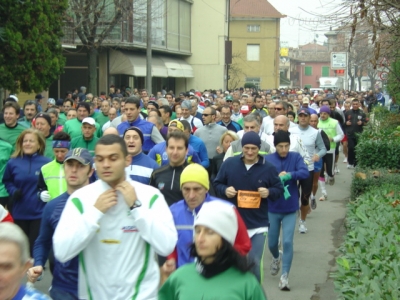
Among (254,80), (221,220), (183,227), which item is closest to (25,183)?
(183,227)

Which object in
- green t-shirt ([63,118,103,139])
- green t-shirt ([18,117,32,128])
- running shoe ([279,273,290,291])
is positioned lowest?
running shoe ([279,273,290,291])

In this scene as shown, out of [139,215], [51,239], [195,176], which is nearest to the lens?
[139,215]

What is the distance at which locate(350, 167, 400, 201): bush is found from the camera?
39.0 feet

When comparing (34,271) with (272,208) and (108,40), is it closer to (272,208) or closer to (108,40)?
(272,208)

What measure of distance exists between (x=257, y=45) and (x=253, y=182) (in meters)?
72.1

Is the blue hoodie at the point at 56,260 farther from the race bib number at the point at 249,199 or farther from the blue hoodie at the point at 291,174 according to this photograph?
the blue hoodie at the point at 291,174

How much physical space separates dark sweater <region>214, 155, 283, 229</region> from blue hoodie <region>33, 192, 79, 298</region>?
101 inches

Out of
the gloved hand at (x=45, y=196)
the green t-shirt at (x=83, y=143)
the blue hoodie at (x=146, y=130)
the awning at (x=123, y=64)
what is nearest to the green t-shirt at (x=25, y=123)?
the green t-shirt at (x=83, y=143)

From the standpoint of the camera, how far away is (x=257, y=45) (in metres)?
78.7

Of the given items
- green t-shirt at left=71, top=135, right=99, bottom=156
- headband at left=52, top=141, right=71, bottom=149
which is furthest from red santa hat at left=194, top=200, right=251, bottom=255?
green t-shirt at left=71, top=135, right=99, bottom=156

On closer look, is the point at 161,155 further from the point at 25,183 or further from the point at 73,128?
the point at 73,128

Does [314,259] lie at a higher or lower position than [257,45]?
lower

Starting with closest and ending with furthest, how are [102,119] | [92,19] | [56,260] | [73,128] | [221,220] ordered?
[221,220] < [56,260] < [73,128] < [102,119] < [92,19]

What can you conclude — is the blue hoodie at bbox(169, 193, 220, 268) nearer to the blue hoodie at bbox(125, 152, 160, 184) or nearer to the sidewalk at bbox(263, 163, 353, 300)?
the blue hoodie at bbox(125, 152, 160, 184)
